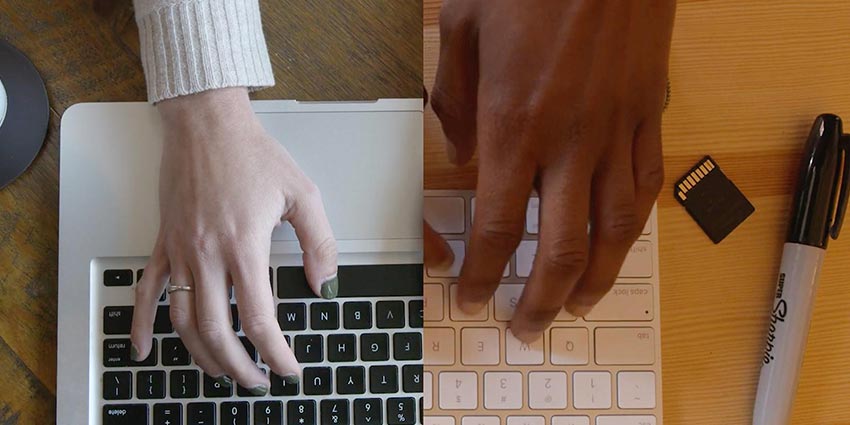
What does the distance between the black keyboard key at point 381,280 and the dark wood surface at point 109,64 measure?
0.08 m

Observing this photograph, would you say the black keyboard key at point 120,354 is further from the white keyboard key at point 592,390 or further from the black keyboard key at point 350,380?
the white keyboard key at point 592,390

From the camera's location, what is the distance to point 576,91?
0.31 m

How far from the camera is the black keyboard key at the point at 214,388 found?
33cm

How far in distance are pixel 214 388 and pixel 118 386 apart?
43 mm

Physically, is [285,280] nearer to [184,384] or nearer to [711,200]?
[184,384]

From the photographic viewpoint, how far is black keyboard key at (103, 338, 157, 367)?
0.33 meters

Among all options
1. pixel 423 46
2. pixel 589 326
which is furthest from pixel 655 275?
pixel 423 46

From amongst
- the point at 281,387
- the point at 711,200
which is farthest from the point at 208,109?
the point at 711,200

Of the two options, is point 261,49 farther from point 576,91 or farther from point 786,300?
point 786,300

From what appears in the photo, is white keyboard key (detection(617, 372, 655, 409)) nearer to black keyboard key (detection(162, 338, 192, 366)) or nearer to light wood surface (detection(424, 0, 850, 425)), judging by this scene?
light wood surface (detection(424, 0, 850, 425))

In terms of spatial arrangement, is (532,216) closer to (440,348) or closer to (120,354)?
(440,348)

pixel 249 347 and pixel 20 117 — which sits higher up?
pixel 20 117

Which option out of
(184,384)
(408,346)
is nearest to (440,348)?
(408,346)

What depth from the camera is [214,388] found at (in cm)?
33
